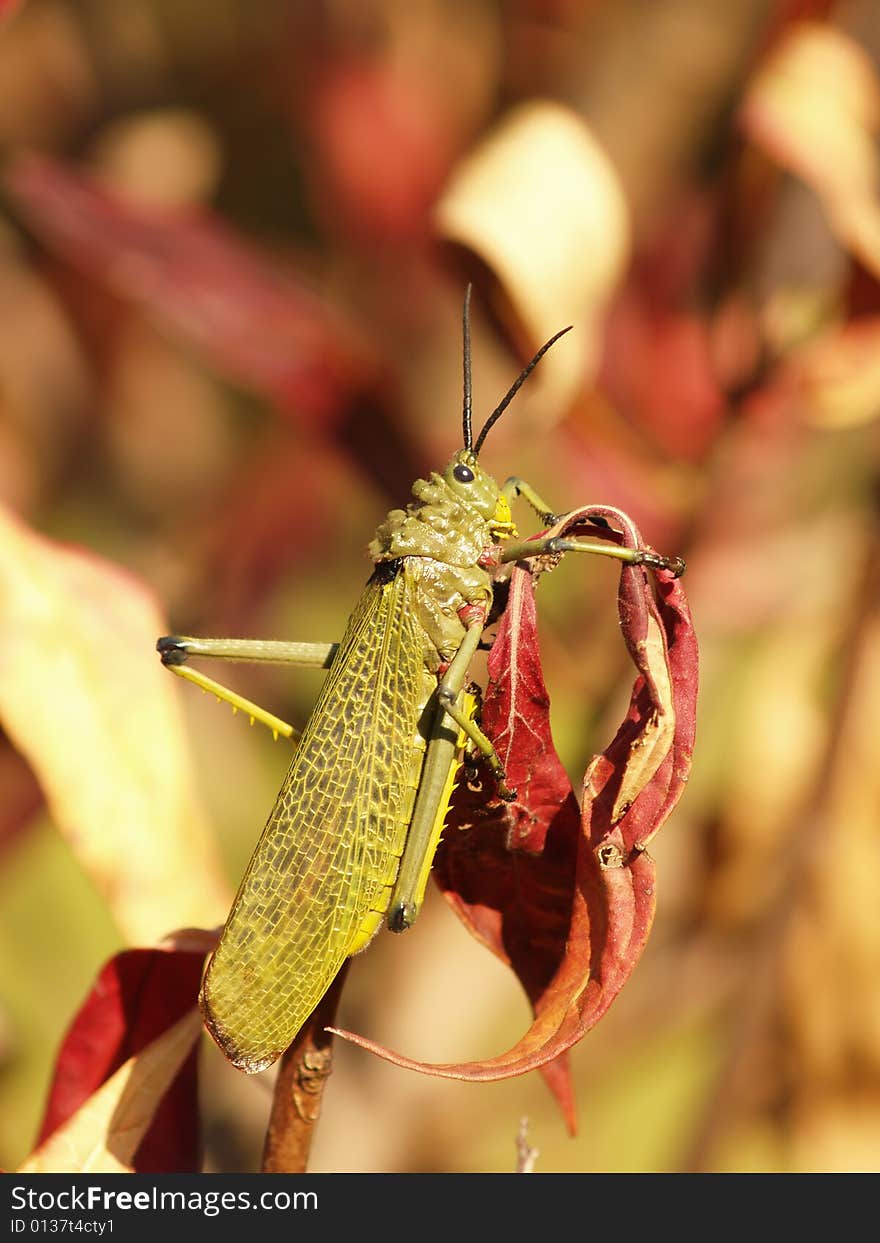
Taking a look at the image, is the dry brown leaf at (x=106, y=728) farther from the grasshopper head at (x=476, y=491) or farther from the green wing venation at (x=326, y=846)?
the grasshopper head at (x=476, y=491)

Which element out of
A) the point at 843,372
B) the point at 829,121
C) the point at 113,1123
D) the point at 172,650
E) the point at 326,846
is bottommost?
the point at 113,1123

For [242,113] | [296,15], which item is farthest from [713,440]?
[242,113]

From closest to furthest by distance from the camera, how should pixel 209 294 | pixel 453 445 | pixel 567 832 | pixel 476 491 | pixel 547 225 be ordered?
pixel 567 832 → pixel 476 491 → pixel 547 225 → pixel 209 294 → pixel 453 445

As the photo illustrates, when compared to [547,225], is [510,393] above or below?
below

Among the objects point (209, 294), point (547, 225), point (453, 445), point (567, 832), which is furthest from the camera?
point (453, 445)

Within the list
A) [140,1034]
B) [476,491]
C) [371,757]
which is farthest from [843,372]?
[140,1034]

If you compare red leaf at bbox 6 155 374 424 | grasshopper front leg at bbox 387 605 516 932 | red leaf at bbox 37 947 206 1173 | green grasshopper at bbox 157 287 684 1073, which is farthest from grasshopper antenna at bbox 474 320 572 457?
red leaf at bbox 6 155 374 424

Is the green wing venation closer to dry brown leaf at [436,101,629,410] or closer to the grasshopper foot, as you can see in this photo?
the grasshopper foot

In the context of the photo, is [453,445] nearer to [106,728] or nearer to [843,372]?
[843,372]
